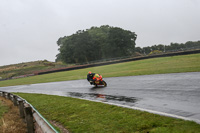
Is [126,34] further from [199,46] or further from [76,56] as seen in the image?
[199,46]

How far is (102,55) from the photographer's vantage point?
89125mm

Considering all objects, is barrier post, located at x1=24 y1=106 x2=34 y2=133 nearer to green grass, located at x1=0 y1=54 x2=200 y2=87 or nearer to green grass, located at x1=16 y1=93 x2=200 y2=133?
green grass, located at x1=16 y1=93 x2=200 y2=133

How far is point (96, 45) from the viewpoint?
84.1 m

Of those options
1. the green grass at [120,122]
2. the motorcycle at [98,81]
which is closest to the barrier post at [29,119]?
the green grass at [120,122]

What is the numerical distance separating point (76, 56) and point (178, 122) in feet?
250

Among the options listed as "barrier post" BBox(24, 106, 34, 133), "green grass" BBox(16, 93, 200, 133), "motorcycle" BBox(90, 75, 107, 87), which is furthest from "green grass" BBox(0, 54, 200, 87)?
"barrier post" BBox(24, 106, 34, 133)

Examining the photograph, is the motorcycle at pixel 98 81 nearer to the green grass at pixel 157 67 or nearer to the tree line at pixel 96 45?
the green grass at pixel 157 67

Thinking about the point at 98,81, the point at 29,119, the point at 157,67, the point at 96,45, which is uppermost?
the point at 96,45

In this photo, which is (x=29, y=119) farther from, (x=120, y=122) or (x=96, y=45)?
(x=96, y=45)

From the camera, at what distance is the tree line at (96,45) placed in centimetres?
8112

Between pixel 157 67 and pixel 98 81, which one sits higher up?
pixel 157 67

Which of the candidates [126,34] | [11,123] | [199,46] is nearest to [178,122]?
[11,123]

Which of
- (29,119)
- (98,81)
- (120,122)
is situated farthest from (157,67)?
(29,119)

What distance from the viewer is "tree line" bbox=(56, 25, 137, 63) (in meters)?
81.1
